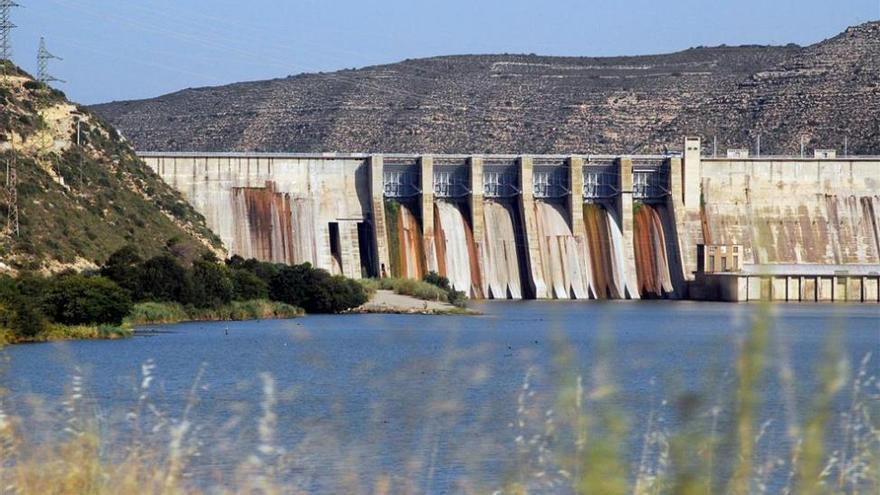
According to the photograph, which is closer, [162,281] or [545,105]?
[162,281]

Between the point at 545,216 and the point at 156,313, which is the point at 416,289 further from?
the point at 156,313

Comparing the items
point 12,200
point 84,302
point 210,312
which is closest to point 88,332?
point 84,302

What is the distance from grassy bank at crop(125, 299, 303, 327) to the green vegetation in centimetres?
919

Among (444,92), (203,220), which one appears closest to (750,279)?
(203,220)

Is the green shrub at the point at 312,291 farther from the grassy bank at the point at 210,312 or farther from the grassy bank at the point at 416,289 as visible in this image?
the grassy bank at the point at 416,289

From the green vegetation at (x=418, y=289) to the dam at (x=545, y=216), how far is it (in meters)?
3.78

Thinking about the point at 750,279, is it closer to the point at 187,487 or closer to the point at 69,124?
the point at 69,124

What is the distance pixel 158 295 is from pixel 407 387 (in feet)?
164

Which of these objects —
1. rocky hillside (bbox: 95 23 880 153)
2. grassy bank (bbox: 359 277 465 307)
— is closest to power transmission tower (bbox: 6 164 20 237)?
grassy bank (bbox: 359 277 465 307)

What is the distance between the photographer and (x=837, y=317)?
5.96 metres

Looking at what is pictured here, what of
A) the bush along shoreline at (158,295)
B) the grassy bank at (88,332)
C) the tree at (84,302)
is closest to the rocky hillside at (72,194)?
the bush along shoreline at (158,295)

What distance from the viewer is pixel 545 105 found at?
15825 cm

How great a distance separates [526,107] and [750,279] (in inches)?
3078

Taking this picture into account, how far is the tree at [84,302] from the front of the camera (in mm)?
46156
